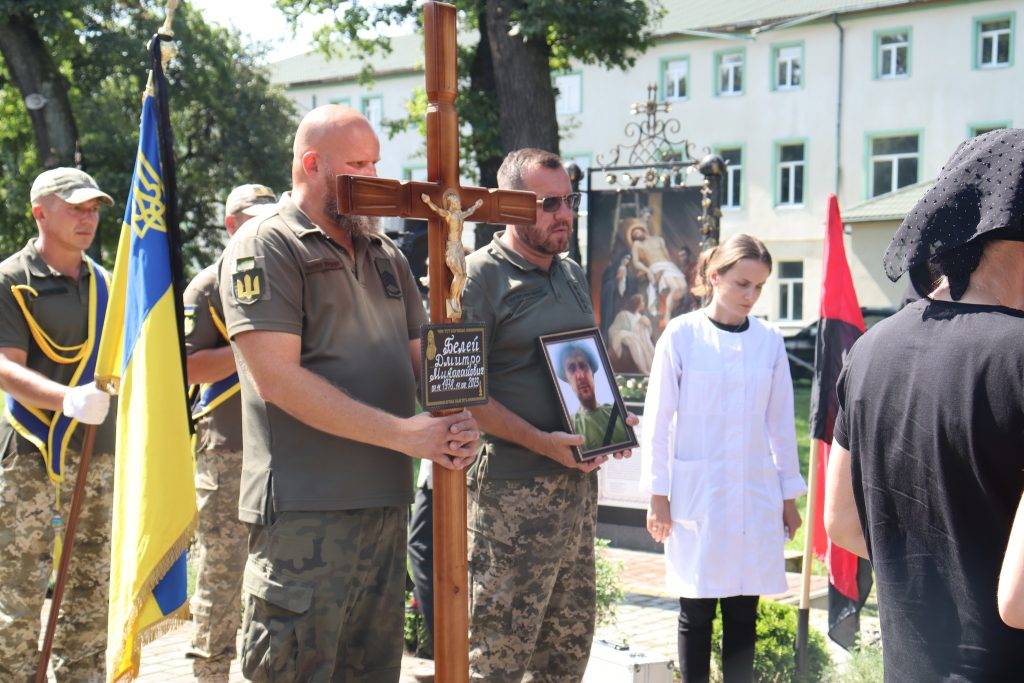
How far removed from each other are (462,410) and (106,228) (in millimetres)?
21762

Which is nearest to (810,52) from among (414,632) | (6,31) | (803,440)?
(803,440)

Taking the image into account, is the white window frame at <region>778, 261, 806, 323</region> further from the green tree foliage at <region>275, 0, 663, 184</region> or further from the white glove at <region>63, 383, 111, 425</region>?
the white glove at <region>63, 383, 111, 425</region>

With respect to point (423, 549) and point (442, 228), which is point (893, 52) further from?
point (442, 228)

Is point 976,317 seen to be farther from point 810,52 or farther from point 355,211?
point 810,52

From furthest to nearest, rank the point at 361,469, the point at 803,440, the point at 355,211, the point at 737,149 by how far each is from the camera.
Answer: the point at 737,149 < the point at 803,440 < the point at 361,469 < the point at 355,211

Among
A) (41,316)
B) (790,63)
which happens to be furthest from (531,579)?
(790,63)

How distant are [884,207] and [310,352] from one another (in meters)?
30.4

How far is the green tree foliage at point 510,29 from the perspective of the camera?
1379 cm

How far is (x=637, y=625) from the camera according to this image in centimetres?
662

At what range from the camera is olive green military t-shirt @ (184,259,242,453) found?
4902 millimetres

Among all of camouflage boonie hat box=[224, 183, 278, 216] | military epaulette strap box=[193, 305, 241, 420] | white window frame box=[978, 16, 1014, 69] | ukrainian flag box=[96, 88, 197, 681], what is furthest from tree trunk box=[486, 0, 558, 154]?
white window frame box=[978, 16, 1014, 69]

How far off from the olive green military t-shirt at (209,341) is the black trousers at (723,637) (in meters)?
2.11

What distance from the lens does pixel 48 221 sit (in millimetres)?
4684

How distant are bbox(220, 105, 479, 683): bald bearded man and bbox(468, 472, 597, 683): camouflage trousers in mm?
549
